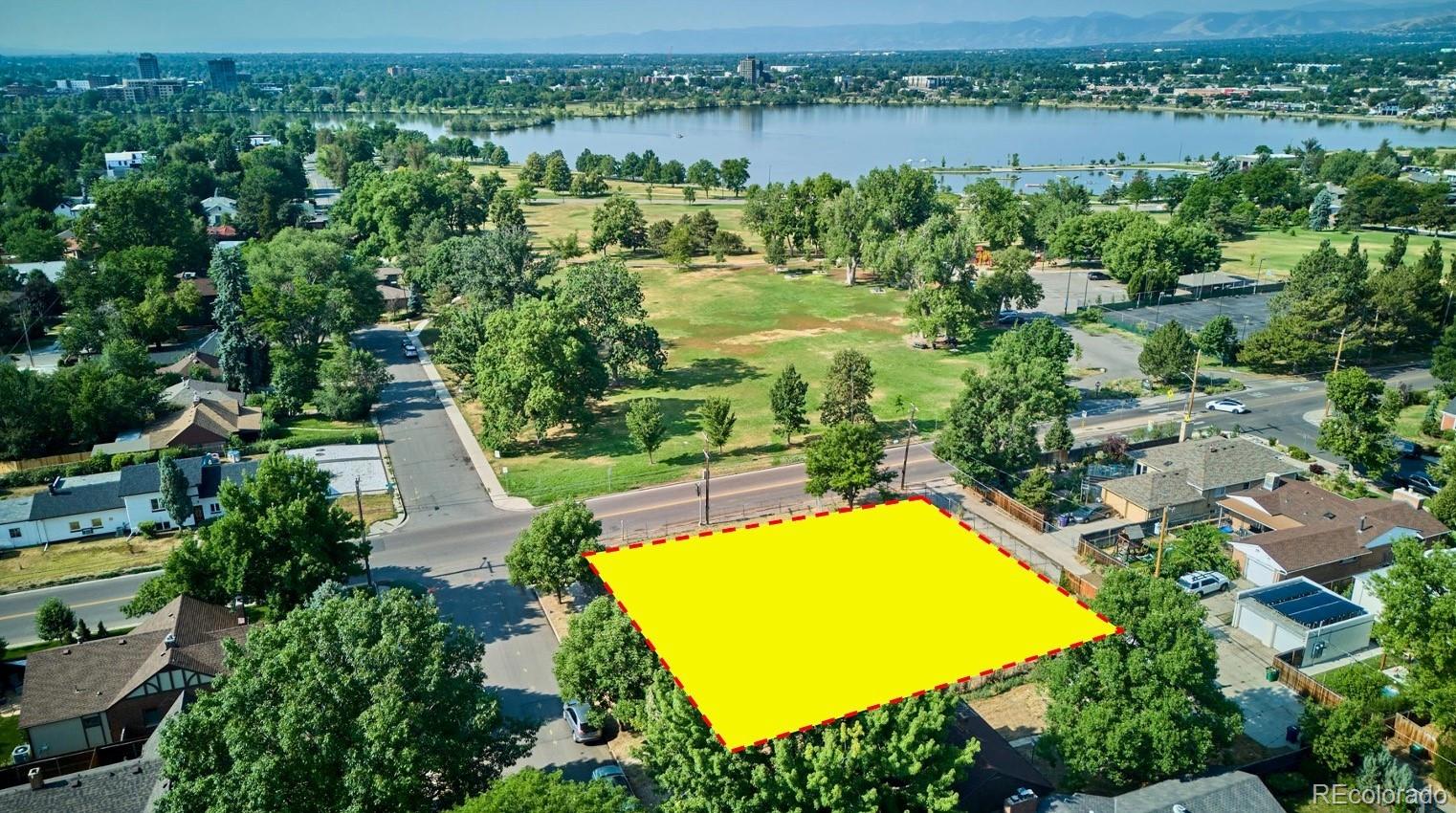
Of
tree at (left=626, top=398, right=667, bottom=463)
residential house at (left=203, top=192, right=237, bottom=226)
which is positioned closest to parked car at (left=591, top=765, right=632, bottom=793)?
tree at (left=626, top=398, right=667, bottom=463)

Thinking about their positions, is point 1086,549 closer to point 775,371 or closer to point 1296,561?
point 1296,561

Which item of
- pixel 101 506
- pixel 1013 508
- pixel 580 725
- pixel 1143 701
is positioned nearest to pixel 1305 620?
pixel 1143 701

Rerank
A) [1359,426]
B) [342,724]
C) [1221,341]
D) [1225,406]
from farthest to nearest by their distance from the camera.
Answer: [1221,341] < [1225,406] < [1359,426] < [342,724]

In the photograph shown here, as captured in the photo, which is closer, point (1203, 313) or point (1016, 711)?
point (1016, 711)

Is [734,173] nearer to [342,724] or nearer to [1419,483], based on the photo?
[1419,483]

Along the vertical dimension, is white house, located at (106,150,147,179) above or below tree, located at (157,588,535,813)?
above

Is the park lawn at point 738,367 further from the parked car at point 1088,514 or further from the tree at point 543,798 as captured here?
the tree at point 543,798

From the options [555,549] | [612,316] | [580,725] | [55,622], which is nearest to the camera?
[580,725]

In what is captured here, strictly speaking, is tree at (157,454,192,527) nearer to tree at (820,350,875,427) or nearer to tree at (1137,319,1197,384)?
tree at (820,350,875,427)
